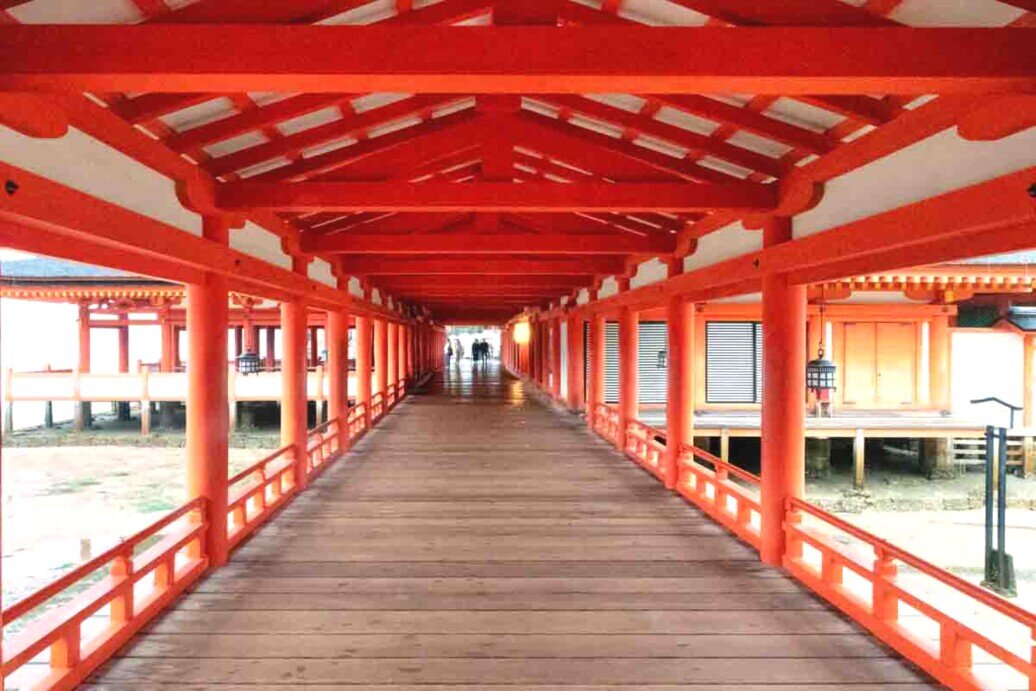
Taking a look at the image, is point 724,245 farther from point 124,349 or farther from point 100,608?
point 124,349

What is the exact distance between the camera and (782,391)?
221 inches

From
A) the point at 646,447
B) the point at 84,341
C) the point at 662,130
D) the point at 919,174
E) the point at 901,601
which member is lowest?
the point at 901,601

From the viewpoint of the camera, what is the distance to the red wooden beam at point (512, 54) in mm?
2492

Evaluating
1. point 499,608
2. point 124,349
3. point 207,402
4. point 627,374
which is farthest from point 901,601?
point 124,349

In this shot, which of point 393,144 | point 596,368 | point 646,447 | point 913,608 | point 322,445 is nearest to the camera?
point 913,608

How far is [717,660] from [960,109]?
330cm

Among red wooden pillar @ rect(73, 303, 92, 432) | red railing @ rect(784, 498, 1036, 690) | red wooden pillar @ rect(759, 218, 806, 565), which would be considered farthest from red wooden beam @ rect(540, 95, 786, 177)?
red wooden pillar @ rect(73, 303, 92, 432)

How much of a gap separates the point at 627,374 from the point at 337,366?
4808mm

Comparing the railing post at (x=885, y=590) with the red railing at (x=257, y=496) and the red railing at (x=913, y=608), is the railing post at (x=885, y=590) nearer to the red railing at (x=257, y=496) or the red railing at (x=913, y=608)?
the red railing at (x=913, y=608)

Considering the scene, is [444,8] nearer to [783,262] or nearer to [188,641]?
[783,262]

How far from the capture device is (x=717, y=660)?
158 inches

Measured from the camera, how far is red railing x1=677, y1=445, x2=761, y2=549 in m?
6.23

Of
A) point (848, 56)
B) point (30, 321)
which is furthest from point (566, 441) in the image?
point (30, 321)

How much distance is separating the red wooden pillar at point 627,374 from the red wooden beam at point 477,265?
0.91 meters
